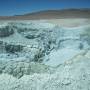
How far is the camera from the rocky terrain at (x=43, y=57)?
4684 millimetres

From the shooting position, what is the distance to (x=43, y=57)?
21.1 feet

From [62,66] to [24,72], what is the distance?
1.07 meters

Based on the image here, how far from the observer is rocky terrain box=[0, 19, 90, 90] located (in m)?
4.68

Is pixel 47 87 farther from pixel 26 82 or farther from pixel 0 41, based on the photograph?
pixel 0 41

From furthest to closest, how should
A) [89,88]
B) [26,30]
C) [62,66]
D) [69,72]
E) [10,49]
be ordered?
1. [26,30]
2. [10,49]
3. [62,66]
4. [69,72]
5. [89,88]

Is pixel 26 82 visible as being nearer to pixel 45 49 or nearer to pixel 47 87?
pixel 47 87

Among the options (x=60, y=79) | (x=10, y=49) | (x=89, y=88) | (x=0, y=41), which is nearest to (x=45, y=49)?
(x=10, y=49)

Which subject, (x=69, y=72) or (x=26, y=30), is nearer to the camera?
(x=69, y=72)

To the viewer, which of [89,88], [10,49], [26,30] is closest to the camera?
[89,88]

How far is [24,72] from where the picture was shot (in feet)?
16.7

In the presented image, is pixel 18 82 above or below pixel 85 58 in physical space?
below

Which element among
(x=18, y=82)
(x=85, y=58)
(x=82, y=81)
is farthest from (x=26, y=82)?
(x=85, y=58)

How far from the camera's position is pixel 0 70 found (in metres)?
5.20

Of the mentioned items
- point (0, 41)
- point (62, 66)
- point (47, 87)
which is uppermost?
point (0, 41)
